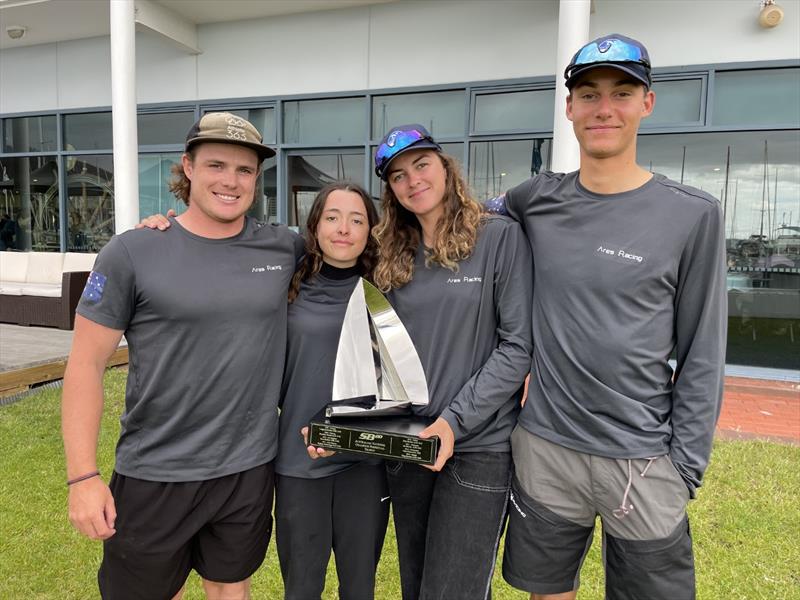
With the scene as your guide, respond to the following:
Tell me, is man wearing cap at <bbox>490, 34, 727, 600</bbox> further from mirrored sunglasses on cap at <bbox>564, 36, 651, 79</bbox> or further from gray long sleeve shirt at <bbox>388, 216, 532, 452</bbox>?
gray long sleeve shirt at <bbox>388, 216, 532, 452</bbox>

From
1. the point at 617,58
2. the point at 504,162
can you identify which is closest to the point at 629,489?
the point at 617,58

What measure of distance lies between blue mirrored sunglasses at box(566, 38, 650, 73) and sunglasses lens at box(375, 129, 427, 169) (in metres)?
0.56

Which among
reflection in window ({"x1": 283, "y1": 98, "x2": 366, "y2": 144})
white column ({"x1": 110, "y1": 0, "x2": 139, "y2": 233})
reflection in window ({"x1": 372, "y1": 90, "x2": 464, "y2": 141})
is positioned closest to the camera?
white column ({"x1": 110, "y1": 0, "x2": 139, "y2": 233})

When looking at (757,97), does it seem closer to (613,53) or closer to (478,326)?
(613,53)

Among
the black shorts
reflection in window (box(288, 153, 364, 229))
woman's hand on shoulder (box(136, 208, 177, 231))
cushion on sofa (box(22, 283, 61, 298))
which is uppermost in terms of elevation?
reflection in window (box(288, 153, 364, 229))

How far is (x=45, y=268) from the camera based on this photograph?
866cm

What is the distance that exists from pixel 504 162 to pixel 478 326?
5.52 meters

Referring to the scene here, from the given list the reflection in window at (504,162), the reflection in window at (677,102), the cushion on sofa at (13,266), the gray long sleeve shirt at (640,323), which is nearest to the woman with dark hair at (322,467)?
the gray long sleeve shirt at (640,323)

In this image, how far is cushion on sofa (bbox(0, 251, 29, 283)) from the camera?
8.84 metres

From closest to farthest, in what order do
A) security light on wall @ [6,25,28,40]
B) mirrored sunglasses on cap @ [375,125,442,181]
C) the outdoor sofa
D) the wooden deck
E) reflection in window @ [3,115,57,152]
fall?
mirrored sunglasses on cap @ [375,125,442,181], the wooden deck, the outdoor sofa, security light on wall @ [6,25,28,40], reflection in window @ [3,115,57,152]

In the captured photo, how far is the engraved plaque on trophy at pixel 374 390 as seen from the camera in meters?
1.66

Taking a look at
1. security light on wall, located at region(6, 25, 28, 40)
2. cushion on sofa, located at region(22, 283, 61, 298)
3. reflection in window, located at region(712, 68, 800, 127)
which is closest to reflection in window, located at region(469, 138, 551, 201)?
reflection in window, located at region(712, 68, 800, 127)

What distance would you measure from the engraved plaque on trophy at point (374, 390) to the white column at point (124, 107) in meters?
6.10

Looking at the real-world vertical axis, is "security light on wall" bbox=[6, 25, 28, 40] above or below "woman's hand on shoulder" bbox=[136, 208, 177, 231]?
above
